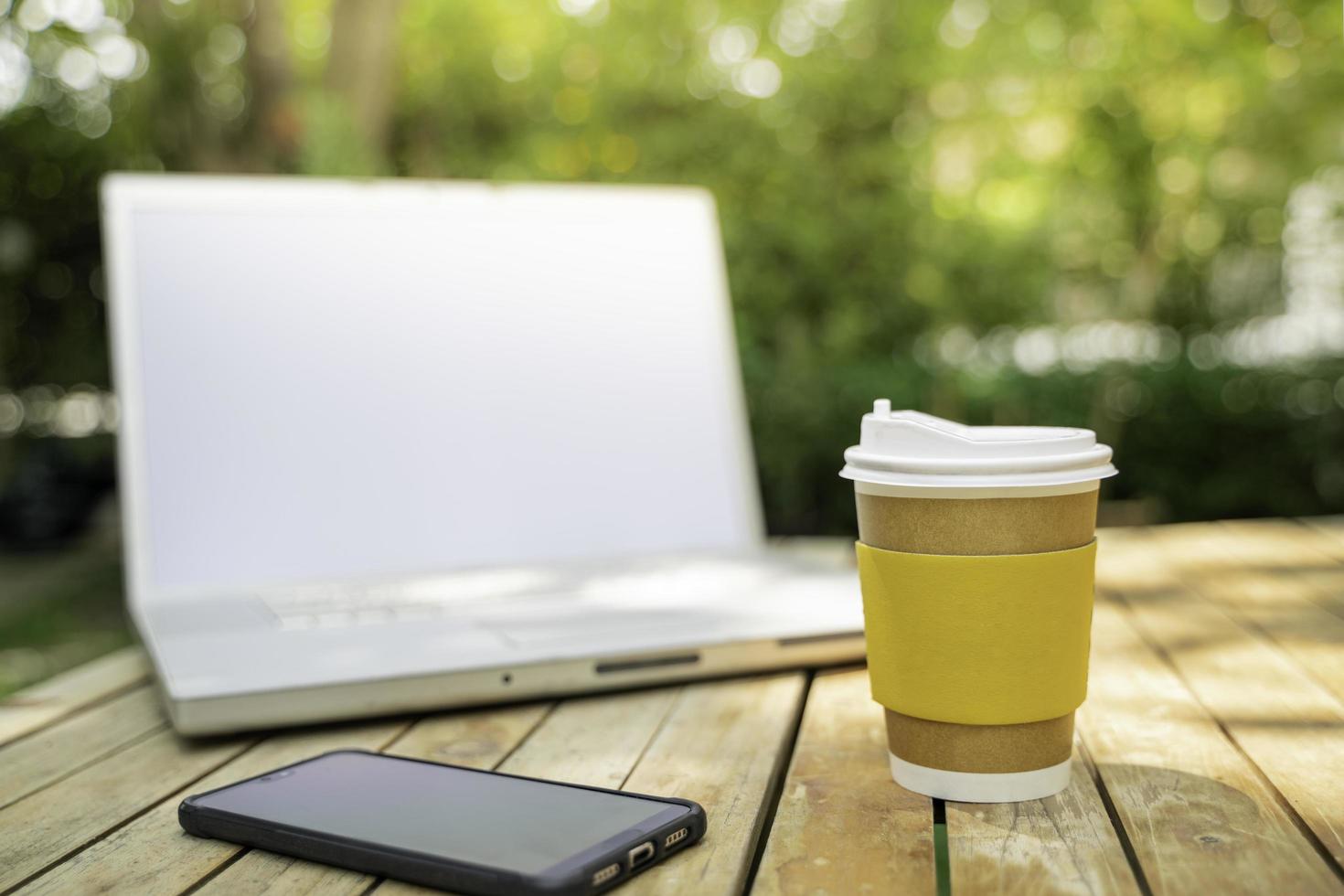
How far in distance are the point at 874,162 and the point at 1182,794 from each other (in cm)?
440

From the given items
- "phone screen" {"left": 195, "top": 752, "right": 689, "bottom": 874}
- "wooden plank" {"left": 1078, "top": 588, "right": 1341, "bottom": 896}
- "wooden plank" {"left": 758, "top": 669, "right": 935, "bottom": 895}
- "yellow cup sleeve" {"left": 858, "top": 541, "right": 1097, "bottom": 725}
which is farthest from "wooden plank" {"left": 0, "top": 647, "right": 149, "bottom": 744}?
"wooden plank" {"left": 1078, "top": 588, "right": 1341, "bottom": 896}

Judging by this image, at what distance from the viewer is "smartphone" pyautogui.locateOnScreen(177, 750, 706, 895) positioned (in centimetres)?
71

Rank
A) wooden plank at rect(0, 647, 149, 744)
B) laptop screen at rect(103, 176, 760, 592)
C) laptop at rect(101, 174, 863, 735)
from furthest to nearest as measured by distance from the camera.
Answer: laptop screen at rect(103, 176, 760, 592) → laptop at rect(101, 174, 863, 735) → wooden plank at rect(0, 647, 149, 744)

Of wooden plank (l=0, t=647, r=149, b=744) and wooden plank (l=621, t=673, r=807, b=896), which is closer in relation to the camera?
wooden plank (l=621, t=673, r=807, b=896)

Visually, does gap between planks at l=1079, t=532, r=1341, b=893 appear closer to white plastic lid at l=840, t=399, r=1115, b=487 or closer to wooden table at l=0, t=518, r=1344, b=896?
wooden table at l=0, t=518, r=1344, b=896

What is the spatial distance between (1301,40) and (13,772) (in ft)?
22.7

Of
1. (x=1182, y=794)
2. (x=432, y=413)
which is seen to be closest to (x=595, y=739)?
(x=1182, y=794)

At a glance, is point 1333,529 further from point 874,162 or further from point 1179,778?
point 874,162

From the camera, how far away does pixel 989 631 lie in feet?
2.73

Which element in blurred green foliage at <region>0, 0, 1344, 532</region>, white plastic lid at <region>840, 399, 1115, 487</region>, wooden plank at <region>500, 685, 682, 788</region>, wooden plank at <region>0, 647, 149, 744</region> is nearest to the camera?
white plastic lid at <region>840, 399, 1115, 487</region>

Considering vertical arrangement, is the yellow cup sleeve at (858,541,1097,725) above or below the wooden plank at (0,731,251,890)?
above

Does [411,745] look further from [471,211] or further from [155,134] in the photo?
[155,134]

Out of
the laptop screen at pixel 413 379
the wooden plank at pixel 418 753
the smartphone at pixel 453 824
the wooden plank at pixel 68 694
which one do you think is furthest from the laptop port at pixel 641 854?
the laptop screen at pixel 413 379

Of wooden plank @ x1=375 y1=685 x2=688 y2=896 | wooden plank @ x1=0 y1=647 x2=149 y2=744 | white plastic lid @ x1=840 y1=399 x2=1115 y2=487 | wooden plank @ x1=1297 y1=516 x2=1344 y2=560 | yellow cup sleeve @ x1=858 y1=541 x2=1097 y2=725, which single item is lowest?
wooden plank @ x1=1297 y1=516 x2=1344 y2=560
